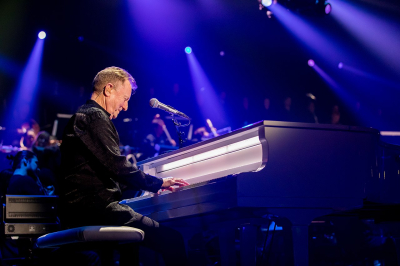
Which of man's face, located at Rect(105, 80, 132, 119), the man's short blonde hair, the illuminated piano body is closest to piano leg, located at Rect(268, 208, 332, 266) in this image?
the illuminated piano body

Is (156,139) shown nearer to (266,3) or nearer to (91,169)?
(266,3)

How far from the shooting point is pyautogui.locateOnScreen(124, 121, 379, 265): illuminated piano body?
8.71 ft

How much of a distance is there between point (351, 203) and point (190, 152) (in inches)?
52.8

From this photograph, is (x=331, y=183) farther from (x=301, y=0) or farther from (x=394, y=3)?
(x=394, y=3)

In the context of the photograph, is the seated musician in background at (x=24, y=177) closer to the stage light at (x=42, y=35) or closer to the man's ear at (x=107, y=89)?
the man's ear at (x=107, y=89)

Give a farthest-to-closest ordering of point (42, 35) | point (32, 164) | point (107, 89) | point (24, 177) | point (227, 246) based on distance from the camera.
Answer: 1. point (42, 35)
2. point (32, 164)
3. point (24, 177)
4. point (227, 246)
5. point (107, 89)

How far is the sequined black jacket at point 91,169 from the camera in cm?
264

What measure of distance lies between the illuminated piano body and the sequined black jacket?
512 mm

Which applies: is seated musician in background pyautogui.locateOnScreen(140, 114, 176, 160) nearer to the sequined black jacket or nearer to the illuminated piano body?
the illuminated piano body

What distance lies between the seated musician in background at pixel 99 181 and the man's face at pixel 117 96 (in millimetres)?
145

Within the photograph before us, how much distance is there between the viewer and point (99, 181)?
267cm

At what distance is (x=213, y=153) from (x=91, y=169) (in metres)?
1.06

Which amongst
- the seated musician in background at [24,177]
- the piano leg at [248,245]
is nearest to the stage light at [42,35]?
the seated musician in background at [24,177]

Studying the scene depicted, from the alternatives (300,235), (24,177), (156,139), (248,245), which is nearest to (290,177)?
(300,235)
